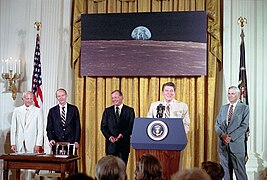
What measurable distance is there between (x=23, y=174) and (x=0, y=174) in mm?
647

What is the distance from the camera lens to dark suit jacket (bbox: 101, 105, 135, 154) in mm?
6582

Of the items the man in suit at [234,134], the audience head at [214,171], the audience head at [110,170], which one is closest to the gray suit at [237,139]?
the man in suit at [234,134]

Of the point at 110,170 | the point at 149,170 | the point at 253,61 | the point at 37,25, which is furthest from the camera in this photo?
the point at 37,25

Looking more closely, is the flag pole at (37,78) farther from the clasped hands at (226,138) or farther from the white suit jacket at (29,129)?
the clasped hands at (226,138)

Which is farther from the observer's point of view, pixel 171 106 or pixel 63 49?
pixel 63 49

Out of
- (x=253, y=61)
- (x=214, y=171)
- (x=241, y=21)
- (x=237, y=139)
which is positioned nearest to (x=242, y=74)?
(x=253, y=61)

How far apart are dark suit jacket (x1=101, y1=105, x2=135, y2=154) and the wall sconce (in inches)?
91.0

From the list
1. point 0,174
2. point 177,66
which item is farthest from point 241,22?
point 0,174

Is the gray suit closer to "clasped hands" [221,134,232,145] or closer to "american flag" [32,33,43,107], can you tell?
"clasped hands" [221,134,232,145]

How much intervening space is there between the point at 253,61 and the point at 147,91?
6.16 ft

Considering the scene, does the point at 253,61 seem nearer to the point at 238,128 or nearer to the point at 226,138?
the point at 238,128

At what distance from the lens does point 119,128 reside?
6.64 metres

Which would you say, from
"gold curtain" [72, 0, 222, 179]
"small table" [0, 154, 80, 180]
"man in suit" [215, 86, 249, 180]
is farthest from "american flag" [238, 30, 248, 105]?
"small table" [0, 154, 80, 180]

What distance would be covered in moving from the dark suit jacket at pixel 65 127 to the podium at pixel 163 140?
1465 millimetres
